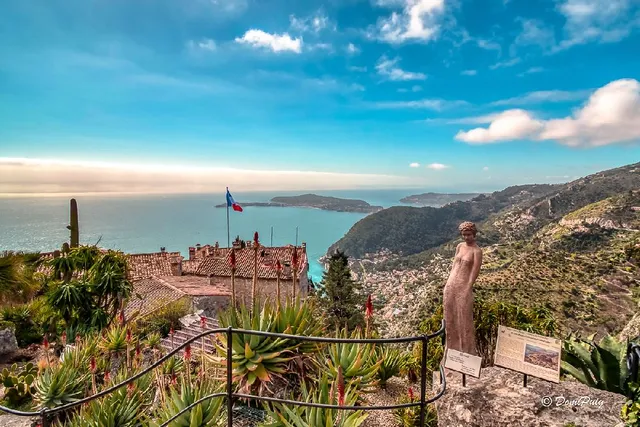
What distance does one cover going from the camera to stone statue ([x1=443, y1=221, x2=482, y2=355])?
16.0 ft

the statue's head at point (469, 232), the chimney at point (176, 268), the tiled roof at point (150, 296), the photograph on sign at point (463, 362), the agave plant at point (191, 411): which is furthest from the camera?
the chimney at point (176, 268)

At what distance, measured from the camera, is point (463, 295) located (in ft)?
16.1

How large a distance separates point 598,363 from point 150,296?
1747 cm

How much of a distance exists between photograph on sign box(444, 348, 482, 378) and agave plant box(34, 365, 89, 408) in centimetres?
538

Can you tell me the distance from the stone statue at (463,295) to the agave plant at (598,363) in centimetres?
164

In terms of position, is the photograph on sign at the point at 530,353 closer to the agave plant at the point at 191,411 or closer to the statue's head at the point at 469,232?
the statue's head at the point at 469,232

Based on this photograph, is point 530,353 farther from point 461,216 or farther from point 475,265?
point 461,216

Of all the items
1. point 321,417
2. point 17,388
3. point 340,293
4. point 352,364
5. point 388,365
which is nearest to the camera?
point 321,417

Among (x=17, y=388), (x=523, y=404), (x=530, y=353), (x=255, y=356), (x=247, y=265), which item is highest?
(x=530, y=353)

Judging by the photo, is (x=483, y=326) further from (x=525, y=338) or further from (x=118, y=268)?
(x=118, y=268)

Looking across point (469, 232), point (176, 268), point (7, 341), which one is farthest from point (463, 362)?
point (176, 268)

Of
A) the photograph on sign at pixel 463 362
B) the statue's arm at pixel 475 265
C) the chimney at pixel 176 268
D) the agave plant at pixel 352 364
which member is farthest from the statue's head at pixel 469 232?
the chimney at pixel 176 268

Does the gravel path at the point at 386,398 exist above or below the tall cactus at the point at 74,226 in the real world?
below

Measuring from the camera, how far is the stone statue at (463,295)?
4.89 m
